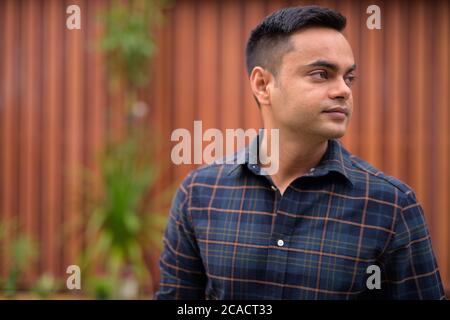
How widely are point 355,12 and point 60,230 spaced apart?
8.94ft

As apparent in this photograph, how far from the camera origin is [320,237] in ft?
4.07

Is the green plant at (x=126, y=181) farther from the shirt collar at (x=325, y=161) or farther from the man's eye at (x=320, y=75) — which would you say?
the man's eye at (x=320, y=75)

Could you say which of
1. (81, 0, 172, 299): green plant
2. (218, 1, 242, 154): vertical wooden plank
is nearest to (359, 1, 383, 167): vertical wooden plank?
(218, 1, 242, 154): vertical wooden plank

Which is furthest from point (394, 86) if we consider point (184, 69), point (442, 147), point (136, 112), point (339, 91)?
point (339, 91)

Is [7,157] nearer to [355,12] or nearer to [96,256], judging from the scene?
[96,256]

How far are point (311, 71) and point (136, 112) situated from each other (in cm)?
261

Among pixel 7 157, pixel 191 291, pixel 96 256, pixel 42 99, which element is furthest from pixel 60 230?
pixel 191 291

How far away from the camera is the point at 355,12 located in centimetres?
356

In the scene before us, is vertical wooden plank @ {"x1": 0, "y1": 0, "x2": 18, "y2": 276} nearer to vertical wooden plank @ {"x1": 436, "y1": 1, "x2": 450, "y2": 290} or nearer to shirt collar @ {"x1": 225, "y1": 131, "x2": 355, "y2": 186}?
shirt collar @ {"x1": 225, "y1": 131, "x2": 355, "y2": 186}

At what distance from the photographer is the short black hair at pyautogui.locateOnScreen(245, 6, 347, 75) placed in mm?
1238

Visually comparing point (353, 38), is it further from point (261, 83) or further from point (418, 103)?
point (261, 83)

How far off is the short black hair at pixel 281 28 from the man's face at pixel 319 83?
2cm
